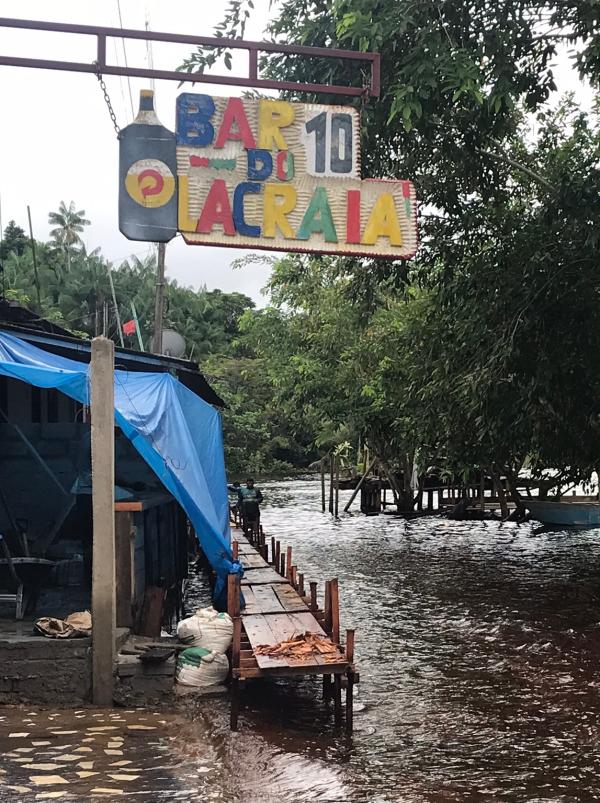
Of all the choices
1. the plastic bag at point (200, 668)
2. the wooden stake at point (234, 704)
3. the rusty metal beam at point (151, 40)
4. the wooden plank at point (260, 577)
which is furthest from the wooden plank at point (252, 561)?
the rusty metal beam at point (151, 40)

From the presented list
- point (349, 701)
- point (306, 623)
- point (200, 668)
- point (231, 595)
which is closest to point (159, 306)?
point (306, 623)

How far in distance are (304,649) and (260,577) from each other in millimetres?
5027

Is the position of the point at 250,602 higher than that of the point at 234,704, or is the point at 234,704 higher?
the point at 250,602

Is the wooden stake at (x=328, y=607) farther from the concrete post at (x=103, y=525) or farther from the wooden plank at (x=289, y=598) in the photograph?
the concrete post at (x=103, y=525)

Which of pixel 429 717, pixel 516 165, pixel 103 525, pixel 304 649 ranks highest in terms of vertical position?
pixel 516 165

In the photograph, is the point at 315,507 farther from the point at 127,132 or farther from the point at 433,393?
the point at 127,132

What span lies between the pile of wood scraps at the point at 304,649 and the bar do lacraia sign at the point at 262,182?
→ 377 cm

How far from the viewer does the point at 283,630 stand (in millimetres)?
Result: 9594

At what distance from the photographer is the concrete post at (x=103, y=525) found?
8.40m

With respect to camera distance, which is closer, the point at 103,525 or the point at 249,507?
the point at 103,525

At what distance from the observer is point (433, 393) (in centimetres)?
1677

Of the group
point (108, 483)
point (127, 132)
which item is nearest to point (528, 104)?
point (127, 132)

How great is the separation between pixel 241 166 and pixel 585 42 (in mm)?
6628

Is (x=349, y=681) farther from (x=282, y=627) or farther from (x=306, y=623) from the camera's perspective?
(x=306, y=623)
